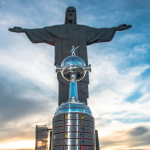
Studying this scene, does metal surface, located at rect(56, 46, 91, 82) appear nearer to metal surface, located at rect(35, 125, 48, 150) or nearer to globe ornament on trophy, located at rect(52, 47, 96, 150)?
globe ornament on trophy, located at rect(52, 47, 96, 150)

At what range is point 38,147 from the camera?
10094 mm

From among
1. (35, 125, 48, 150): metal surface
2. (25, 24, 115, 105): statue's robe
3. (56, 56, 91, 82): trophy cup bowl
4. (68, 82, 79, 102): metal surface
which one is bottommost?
(35, 125, 48, 150): metal surface

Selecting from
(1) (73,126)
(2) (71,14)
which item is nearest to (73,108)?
(1) (73,126)

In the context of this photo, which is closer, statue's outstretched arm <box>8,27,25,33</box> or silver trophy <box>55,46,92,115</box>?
silver trophy <box>55,46,92,115</box>

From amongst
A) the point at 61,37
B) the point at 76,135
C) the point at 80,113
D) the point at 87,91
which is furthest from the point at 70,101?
the point at 61,37

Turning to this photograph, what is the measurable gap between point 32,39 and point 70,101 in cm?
578

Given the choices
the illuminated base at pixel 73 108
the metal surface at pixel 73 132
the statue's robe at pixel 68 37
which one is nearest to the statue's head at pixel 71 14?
the statue's robe at pixel 68 37

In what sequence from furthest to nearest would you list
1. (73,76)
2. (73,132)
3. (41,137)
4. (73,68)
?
(41,137), (73,76), (73,68), (73,132)

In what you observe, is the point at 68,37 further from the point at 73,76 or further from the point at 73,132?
the point at 73,132

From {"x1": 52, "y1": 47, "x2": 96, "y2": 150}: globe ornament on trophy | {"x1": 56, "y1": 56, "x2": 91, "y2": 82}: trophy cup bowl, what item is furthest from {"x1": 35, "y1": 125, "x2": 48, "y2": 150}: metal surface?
{"x1": 56, "y1": 56, "x2": 91, "y2": 82}: trophy cup bowl

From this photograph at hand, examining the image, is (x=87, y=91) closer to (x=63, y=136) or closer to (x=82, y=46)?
(x=82, y=46)

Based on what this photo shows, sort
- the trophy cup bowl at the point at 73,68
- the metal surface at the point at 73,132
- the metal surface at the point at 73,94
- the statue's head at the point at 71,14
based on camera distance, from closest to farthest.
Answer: the metal surface at the point at 73,132 → the trophy cup bowl at the point at 73,68 → the metal surface at the point at 73,94 → the statue's head at the point at 71,14

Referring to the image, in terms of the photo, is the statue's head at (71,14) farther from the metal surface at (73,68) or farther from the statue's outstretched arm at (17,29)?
the metal surface at (73,68)

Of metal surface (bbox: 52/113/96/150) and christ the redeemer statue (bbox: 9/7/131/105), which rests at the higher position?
christ the redeemer statue (bbox: 9/7/131/105)
